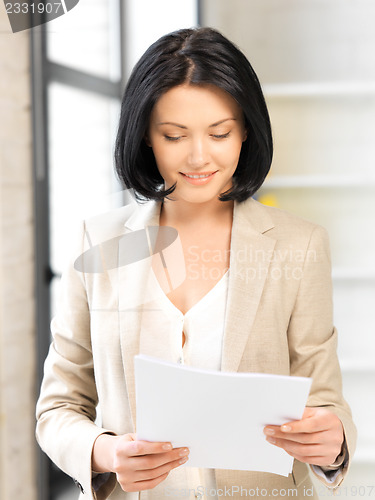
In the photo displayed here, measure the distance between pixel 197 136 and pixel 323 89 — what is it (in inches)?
32.7

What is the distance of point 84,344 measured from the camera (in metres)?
0.87

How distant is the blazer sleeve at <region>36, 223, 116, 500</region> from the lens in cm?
84

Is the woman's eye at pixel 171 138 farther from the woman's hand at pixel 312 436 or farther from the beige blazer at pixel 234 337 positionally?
the woman's hand at pixel 312 436

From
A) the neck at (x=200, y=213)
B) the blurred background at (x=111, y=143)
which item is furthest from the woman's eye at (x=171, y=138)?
the blurred background at (x=111, y=143)

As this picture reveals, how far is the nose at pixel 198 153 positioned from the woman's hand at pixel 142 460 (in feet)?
1.19

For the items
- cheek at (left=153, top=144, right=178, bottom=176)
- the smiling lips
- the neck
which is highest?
cheek at (left=153, top=144, right=178, bottom=176)

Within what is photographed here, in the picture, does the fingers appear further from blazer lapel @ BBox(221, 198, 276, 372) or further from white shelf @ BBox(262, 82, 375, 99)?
white shelf @ BBox(262, 82, 375, 99)

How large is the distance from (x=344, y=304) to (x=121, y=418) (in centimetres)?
94

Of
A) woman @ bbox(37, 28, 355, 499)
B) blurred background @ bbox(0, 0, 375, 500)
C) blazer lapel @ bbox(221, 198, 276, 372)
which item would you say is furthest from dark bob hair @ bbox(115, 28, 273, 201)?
blurred background @ bbox(0, 0, 375, 500)

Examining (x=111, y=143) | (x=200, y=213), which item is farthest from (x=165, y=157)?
(x=111, y=143)

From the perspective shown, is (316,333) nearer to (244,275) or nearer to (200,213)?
(244,275)

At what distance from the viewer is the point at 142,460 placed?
71 cm

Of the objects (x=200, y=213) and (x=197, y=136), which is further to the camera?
(x=200, y=213)

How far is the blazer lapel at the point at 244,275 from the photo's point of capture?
31.5 inches
